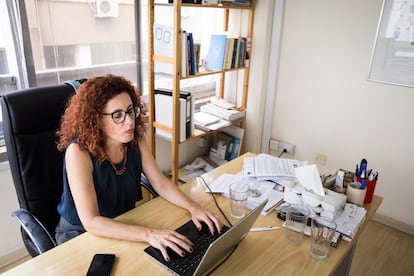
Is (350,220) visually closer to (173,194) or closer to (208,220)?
(208,220)

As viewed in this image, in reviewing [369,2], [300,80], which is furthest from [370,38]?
[300,80]

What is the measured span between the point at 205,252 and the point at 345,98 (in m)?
2.02

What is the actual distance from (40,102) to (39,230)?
1.59 feet

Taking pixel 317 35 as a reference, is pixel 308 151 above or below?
below

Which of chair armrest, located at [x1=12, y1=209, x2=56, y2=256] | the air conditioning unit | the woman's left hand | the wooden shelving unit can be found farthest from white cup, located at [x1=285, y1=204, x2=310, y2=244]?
the air conditioning unit

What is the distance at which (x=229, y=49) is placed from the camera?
8.73ft

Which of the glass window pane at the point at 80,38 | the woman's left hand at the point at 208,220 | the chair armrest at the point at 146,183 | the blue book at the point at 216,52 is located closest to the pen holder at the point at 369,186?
the woman's left hand at the point at 208,220

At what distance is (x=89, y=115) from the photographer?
1301 millimetres

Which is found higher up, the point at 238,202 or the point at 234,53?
the point at 234,53

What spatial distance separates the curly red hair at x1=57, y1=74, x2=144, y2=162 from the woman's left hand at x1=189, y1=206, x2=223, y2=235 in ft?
1.40

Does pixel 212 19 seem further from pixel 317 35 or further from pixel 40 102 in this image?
pixel 40 102

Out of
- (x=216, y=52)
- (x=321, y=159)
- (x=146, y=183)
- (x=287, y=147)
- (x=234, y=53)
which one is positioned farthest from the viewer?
(x=287, y=147)

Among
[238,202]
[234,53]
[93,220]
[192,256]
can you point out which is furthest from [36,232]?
[234,53]

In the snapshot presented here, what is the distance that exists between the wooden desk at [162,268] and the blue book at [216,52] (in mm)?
1603
